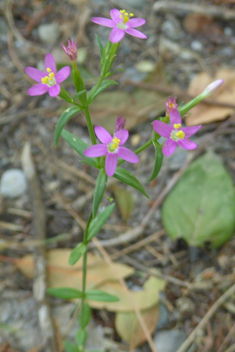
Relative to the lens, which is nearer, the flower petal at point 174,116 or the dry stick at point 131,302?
the flower petal at point 174,116

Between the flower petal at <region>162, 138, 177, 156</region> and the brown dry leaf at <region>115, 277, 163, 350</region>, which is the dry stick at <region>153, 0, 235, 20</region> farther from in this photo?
the brown dry leaf at <region>115, 277, 163, 350</region>

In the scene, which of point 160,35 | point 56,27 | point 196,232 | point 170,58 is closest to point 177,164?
point 196,232

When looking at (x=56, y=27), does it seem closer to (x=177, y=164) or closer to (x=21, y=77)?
(x=21, y=77)

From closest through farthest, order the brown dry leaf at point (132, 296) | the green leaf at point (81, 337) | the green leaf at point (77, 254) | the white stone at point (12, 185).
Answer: the green leaf at point (77, 254)
the green leaf at point (81, 337)
the brown dry leaf at point (132, 296)
the white stone at point (12, 185)

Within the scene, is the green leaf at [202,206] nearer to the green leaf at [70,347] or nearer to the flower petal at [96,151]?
the green leaf at [70,347]

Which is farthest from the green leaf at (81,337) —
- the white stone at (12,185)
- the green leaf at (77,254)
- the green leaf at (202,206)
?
the white stone at (12,185)

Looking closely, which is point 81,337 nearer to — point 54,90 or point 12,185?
point 12,185

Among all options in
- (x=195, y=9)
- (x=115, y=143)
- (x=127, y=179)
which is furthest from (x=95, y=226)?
(x=195, y=9)
